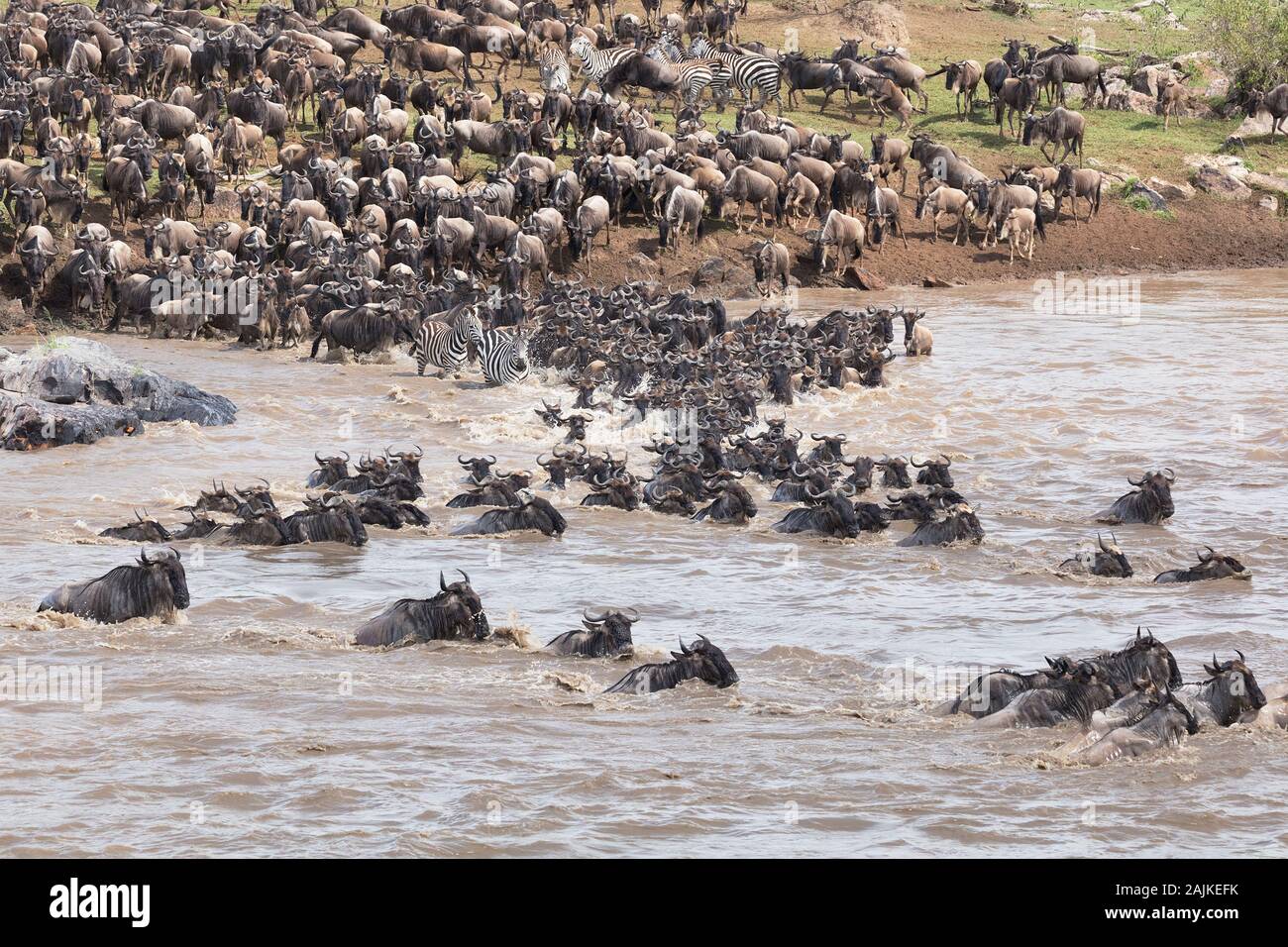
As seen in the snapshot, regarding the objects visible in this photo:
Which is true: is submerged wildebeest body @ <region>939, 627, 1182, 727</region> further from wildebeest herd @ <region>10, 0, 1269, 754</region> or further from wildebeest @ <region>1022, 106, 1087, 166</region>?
wildebeest @ <region>1022, 106, 1087, 166</region>

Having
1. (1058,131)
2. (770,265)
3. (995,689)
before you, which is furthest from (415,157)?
A: (995,689)

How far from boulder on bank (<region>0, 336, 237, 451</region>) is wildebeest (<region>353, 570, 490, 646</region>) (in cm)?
717

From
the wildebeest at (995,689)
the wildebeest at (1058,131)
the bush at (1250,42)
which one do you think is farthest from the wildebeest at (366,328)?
the bush at (1250,42)

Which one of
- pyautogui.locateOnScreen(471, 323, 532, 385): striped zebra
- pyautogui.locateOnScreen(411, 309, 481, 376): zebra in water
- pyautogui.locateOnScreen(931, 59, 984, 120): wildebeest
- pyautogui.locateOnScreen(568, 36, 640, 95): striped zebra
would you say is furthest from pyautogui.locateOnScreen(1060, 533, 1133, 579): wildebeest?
pyautogui.locateOnScreen(931, 59, 984, 120): wildebeest

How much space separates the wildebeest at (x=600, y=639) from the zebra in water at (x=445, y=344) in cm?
1087

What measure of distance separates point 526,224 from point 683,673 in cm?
1766

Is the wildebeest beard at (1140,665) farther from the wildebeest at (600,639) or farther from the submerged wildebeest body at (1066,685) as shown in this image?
the wildebeest at (600,639)

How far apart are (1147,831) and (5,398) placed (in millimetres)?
12418

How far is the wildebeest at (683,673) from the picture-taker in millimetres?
8805

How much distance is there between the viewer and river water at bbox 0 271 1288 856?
6.85 metres

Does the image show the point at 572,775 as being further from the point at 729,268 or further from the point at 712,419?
the point at 729,268

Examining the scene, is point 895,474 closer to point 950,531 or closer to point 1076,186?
point 950,531

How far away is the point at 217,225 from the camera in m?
23.7

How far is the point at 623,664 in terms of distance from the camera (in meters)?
9.38
